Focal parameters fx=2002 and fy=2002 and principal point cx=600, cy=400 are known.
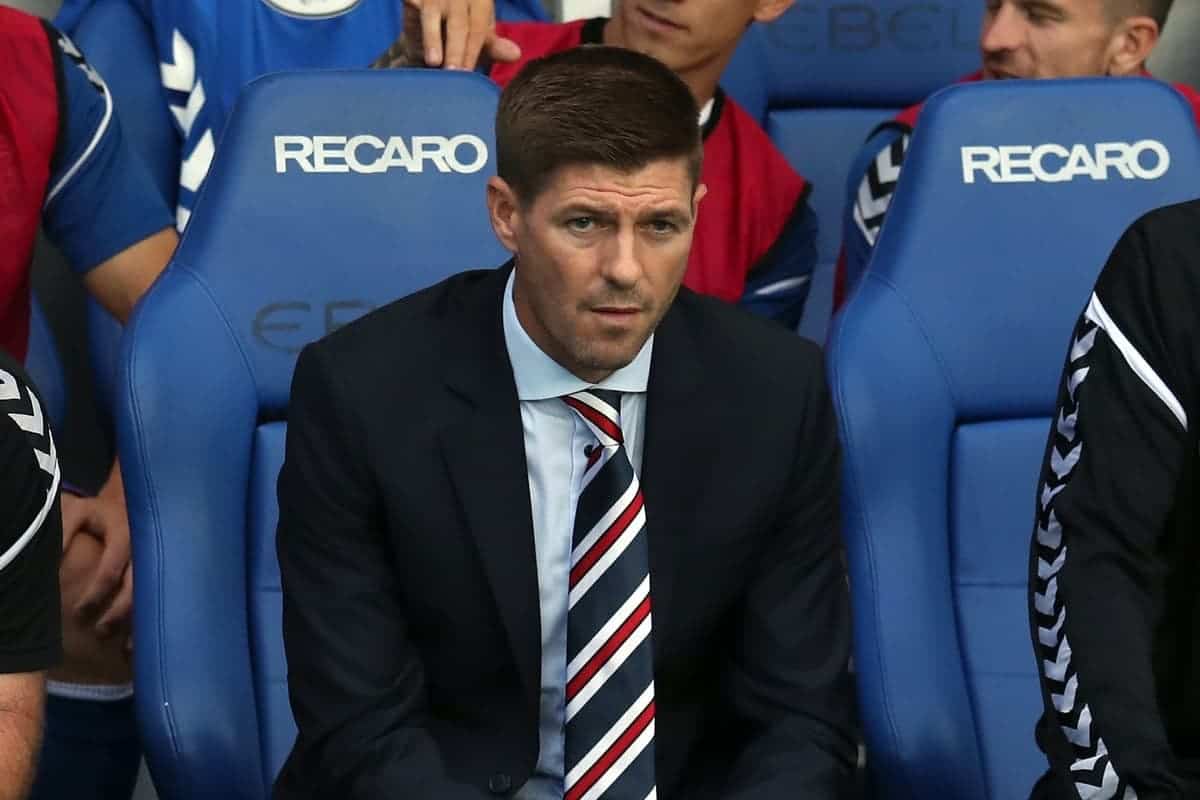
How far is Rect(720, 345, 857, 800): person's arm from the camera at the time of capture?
1.60 m

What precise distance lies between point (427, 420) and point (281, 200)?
0.33m

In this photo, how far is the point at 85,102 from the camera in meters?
2.16

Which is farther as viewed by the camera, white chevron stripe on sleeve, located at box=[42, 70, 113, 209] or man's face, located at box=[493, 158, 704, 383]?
white chevron stripe on sleeve, located at box=[42, 70, 113, 209]

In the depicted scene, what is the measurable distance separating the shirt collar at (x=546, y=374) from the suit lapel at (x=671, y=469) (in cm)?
1

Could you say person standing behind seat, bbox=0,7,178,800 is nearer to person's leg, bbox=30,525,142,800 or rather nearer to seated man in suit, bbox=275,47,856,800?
person's leg, bbox=30,525,142,800


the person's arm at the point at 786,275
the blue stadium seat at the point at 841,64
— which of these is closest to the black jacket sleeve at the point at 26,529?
the person's arm at the point at 786,275

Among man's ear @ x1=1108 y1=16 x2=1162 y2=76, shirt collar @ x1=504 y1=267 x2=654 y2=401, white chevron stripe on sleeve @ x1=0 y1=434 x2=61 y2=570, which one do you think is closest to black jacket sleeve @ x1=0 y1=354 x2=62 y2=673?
white chevron stripe on sleeve @ x1=0 y1=434 x2=61 y2=570

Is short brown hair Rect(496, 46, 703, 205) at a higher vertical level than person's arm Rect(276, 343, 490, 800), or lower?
higher

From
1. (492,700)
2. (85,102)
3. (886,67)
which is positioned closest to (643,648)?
(492,700)

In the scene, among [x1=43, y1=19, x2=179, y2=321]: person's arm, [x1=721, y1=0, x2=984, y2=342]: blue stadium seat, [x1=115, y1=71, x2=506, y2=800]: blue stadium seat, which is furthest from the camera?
[x1=721, y1=0, x2=984, y2=342]: blue stadium seat

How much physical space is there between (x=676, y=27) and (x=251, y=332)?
0.87 metres

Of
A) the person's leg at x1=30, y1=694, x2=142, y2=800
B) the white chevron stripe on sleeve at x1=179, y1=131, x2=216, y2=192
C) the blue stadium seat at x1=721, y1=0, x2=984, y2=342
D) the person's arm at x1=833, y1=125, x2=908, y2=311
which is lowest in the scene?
the person's leg at x1=30, y1=694, x2=142, y2=800

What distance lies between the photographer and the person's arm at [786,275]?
247 centimetres

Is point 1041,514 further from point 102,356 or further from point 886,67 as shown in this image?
point 886,67
